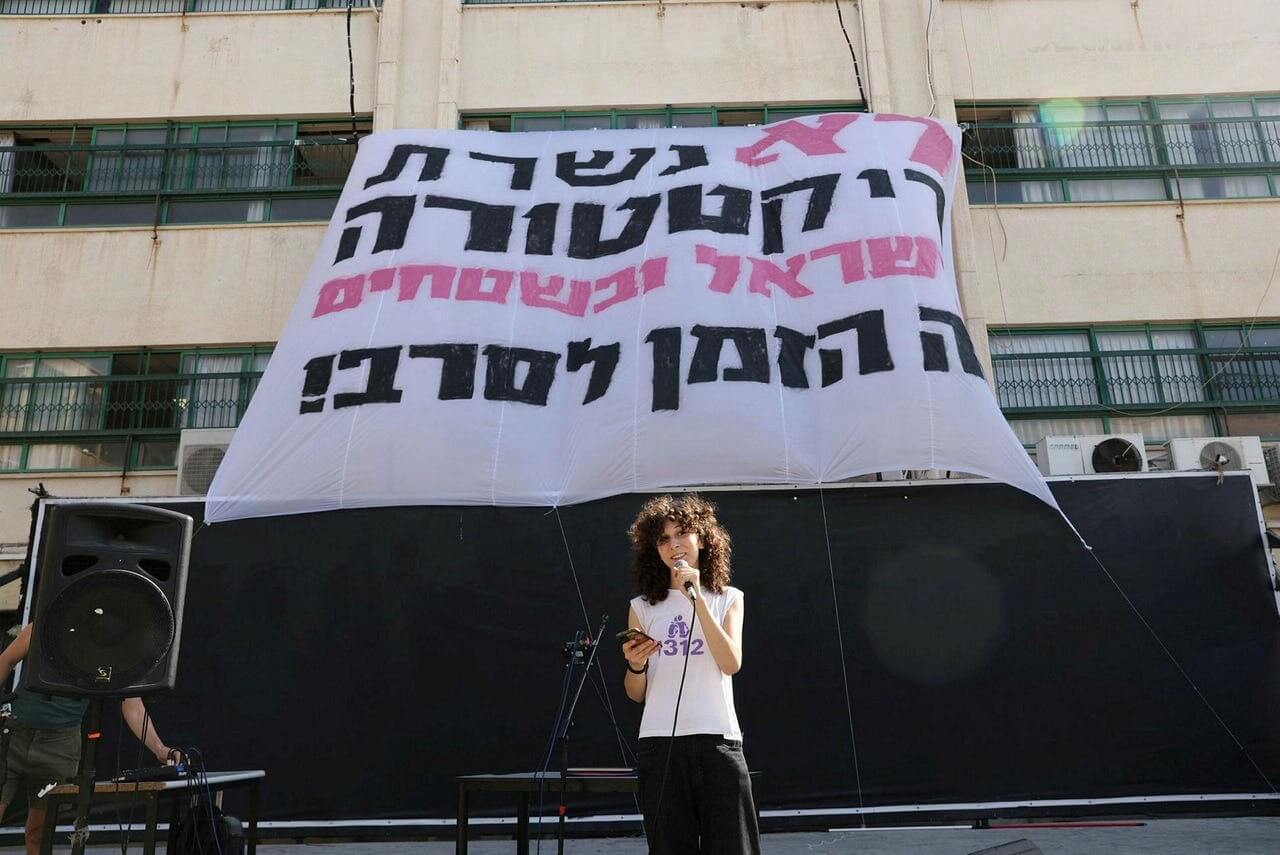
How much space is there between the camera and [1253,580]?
854cm

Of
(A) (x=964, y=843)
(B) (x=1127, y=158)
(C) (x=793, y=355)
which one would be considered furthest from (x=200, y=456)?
(B) (x=1127, y=158)

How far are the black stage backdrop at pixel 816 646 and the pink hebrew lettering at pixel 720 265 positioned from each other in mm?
1907

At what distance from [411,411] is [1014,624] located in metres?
5.47

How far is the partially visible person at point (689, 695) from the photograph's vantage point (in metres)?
3.38

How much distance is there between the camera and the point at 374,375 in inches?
322

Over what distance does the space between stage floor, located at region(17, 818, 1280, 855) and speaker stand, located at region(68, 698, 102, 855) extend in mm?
3448

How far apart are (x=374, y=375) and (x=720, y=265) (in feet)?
10.2

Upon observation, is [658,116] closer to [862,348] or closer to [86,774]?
[862,348]

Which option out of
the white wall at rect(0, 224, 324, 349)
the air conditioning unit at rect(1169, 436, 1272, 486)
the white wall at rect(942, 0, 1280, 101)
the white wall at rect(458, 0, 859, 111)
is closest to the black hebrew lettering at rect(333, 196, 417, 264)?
the white wall at rect(0, 224, 324, 349)

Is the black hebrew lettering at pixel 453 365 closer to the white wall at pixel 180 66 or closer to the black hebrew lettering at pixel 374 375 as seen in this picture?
the black hebrew lettering at pixel 374 375

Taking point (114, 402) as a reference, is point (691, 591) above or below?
below

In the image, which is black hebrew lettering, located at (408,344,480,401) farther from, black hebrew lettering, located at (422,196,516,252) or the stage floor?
the stage floor

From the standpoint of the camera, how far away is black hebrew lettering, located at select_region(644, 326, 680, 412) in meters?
7.78

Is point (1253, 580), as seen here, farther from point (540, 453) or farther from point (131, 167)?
point (131, 167)
